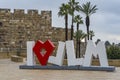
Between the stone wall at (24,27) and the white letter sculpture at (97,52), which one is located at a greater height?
the stone wall at (24,27)

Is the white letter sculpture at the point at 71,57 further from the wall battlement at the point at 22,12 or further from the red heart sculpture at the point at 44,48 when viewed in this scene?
the wall battlement at the point at 22,12

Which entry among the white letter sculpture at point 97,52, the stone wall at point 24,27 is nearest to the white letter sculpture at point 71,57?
the white letter sculpture at point 97,52

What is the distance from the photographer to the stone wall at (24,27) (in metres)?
49.7

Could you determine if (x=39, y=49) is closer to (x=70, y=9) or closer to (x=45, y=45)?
(x=45, y=45)

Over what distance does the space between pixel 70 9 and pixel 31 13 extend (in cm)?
714

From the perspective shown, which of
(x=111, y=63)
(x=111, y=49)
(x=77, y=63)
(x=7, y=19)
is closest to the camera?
(x=77, y=63)

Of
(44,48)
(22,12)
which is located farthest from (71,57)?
(22,12)

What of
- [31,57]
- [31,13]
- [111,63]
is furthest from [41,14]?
[31,57]

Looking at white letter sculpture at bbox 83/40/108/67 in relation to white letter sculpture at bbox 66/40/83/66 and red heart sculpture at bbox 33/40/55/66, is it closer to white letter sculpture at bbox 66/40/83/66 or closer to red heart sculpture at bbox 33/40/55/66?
white letter sculpture at bbox 66/40/83/66

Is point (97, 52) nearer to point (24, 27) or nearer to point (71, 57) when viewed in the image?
point (71, 57)

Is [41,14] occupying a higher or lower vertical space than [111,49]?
higher

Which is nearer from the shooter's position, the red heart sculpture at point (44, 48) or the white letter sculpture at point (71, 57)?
the white letter sculpture at point (71, 57)

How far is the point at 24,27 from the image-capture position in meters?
50.1

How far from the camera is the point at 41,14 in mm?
50312
